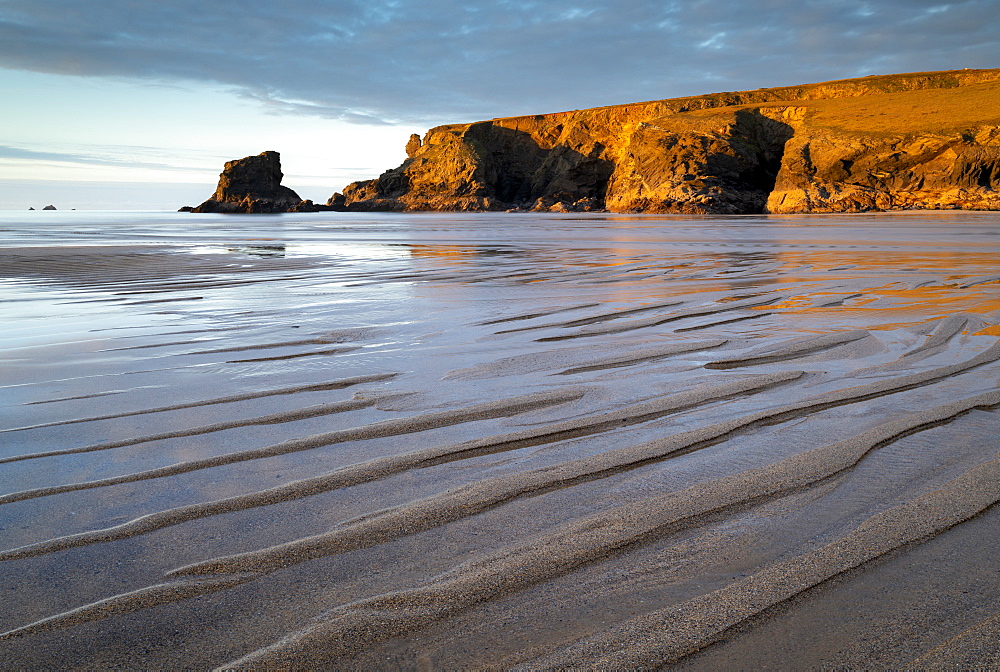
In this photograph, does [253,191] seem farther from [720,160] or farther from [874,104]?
[874,104]

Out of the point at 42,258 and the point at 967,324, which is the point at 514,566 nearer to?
the point at 967,324

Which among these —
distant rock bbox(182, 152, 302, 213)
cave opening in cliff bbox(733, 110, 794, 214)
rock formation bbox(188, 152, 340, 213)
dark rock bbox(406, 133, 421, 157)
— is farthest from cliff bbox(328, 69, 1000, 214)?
distant rock bbox(182, 152, 302, 213)

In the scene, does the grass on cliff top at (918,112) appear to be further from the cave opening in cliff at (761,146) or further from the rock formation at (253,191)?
the rock formation at (253,191)

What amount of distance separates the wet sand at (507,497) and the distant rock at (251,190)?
87357mm

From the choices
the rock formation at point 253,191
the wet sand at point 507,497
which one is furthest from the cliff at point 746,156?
the wet sand at point 507,497

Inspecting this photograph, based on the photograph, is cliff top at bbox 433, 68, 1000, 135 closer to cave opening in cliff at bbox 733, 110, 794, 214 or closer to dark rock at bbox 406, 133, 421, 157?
cave opening in cliff at bbox 733, 110, 794, 214

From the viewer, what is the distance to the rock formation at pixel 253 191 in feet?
280

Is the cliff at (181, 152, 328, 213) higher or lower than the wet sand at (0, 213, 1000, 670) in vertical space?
higher

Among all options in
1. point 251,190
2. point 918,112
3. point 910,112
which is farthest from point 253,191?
point 918,112

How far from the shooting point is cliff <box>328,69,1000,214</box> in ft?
144

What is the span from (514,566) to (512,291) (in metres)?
5.23

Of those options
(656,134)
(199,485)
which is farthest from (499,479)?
(656,134)

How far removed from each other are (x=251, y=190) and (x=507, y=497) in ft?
322

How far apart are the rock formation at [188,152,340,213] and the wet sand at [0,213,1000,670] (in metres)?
87.3
